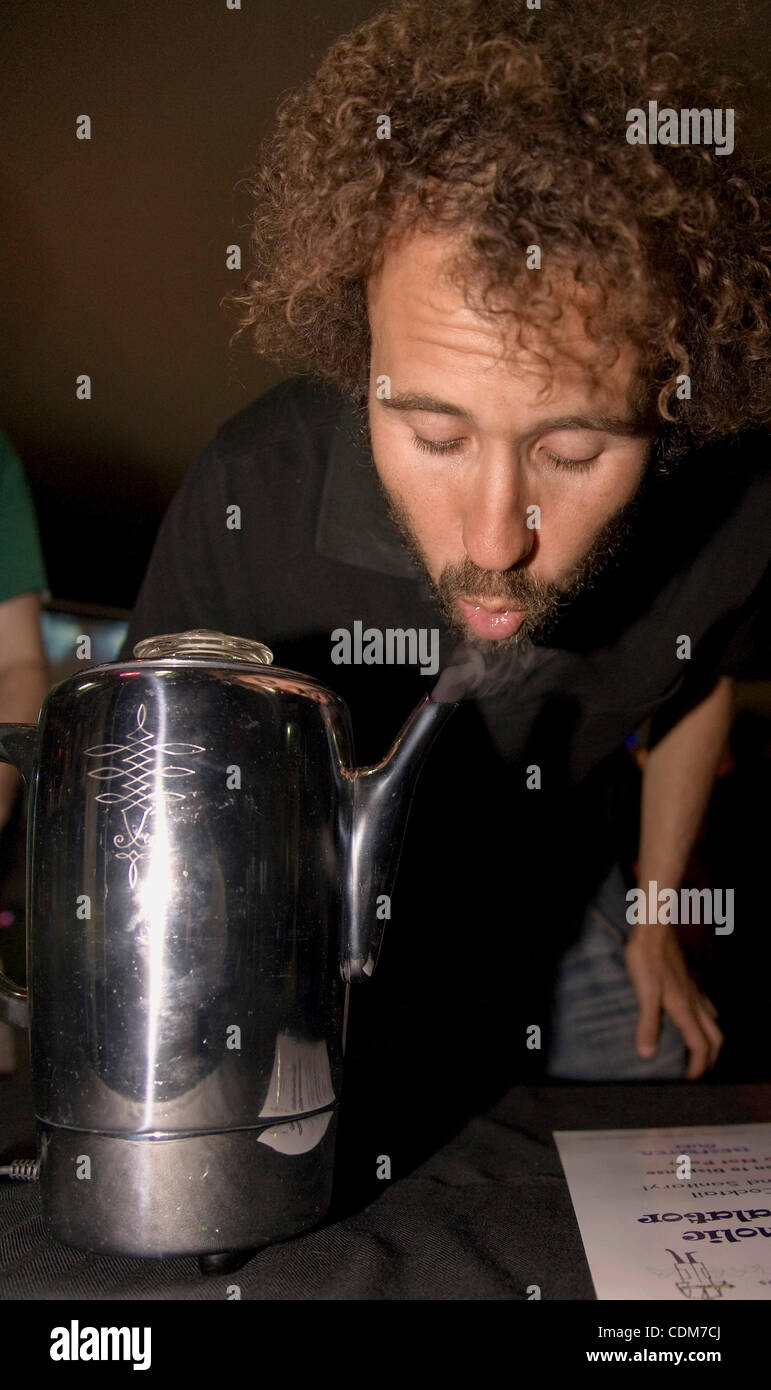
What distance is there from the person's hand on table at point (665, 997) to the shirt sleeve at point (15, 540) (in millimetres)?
831

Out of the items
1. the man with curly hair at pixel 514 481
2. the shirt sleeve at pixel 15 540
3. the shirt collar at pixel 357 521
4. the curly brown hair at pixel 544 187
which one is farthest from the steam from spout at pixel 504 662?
the shirt sleeve at pixel 15 540

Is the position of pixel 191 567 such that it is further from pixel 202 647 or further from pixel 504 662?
pixel 202 647

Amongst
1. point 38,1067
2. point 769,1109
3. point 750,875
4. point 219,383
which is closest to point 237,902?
point 38,1067

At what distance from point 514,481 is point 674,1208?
50 centimetres

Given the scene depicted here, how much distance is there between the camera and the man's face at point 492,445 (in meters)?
0.71

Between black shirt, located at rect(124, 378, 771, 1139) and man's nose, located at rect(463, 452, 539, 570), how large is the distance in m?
0.24

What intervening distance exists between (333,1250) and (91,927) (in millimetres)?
227

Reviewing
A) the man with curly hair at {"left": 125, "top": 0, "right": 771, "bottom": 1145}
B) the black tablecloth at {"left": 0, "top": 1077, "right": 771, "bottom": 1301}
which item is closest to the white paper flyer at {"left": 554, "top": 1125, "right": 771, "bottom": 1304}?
the black tablecloth at {"left": 0, "top": 1077, "right": 771, "bottom": 1301}

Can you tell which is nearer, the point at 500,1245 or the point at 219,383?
the point at 500,1245

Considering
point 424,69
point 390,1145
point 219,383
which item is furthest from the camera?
point 219,383

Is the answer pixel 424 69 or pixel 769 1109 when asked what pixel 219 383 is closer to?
pixel 424 69

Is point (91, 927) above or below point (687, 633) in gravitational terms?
below

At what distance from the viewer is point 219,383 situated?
134 inches

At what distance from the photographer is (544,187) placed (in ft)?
2.44
